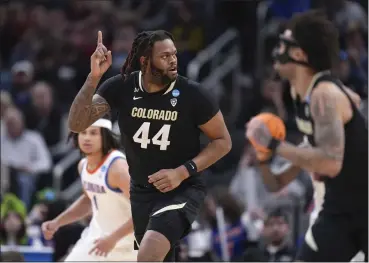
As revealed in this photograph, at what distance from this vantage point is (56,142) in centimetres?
1487

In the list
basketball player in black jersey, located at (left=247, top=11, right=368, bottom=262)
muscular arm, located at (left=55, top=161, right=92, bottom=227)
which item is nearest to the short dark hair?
muscular arm, located at (left=55, top=161, right=92, bottom=227)

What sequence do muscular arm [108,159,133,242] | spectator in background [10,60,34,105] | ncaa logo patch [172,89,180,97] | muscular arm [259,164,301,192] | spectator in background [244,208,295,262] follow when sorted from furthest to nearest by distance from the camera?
spectator in background [10,60,34,105]
spectator in background [244,208,295,262]
muscular arm [108,159,133,242]
muscular arm [259,164,301,192]
ncaa logo patch [172,89,180,97]

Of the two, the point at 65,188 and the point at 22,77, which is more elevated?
the point at 22,77

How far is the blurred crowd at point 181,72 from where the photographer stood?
11125 millimetres

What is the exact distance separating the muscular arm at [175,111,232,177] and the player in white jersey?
3.67 feet

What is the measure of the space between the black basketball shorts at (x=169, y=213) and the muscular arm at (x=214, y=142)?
0.23m

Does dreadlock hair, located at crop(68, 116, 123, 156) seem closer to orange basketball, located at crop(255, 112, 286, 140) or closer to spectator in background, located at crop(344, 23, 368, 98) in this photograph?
orange basketball, located at crop(255, 112, 286, 140)

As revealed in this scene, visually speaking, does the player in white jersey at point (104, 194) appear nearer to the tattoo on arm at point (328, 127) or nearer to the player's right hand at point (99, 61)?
the player's right hand at point (99, 61)

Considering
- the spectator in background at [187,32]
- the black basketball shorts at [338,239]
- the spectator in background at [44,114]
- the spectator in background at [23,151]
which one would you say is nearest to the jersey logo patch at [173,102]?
→ the black basketball shorts at [338,239]

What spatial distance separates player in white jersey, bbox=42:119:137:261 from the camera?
309 inches

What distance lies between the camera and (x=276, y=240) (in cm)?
1041

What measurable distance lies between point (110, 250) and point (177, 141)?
4.56 ft

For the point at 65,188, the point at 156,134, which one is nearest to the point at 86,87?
the point at 156,134

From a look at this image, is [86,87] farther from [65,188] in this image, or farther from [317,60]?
[65,188]
